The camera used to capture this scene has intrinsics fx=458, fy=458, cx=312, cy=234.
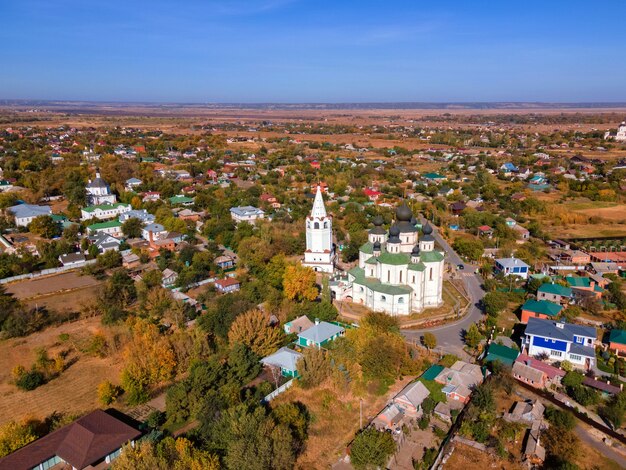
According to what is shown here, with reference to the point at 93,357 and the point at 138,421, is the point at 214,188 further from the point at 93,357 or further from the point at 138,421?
the point at 138,421

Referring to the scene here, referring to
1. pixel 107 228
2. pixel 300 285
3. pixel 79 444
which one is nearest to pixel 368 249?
pixel 300 285

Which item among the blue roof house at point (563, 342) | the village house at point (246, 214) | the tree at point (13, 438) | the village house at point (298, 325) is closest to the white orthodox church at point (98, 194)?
the village house at point (246, 214)

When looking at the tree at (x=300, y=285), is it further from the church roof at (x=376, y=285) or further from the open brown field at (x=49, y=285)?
the open brown field at (x=49, y=285)

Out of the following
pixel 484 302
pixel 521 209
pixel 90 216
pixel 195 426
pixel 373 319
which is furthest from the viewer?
pixel 521 209

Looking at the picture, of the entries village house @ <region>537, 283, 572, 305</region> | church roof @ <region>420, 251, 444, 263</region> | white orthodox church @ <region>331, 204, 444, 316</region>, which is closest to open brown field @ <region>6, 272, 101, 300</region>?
white orthodox church @ <region>331, 204, 444, 316</region>

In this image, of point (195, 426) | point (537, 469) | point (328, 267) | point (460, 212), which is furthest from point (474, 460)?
point (460, 212)

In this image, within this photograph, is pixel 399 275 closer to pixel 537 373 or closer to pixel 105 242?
pixel 537 373
